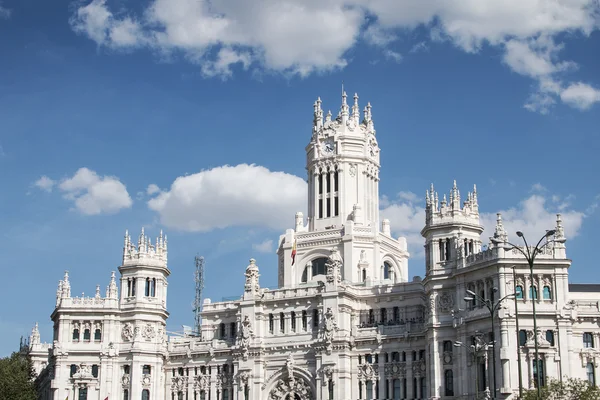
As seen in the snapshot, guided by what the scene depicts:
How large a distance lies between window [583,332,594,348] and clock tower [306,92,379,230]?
34.9 m

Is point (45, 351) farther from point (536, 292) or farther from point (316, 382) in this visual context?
point (536, 292)

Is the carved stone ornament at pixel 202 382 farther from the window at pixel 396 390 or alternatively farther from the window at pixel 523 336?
the window at pixel 523 336

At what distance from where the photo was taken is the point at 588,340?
108 metres

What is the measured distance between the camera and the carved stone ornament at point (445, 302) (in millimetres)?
112438

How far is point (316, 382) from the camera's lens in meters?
120

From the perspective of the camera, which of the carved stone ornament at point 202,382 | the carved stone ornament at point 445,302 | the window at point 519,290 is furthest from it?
the carved stone ornament at point 202,382

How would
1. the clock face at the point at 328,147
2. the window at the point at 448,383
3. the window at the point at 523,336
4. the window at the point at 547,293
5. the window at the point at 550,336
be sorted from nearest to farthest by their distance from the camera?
1. the window at the point at 523,336
2. the window at the point at 550,336
3. the window at the point at 547,293
4. the window at the point at 448,383
5. the clock face at the point at 328,147

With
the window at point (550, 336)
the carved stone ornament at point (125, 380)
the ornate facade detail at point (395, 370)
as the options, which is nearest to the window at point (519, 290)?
the window at point (550, 336)

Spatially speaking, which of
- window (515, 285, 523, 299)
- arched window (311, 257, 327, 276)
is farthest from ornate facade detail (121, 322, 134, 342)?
window (515, 285, 523, 299)

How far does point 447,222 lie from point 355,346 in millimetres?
18631

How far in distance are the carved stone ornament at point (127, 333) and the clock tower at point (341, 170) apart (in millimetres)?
27854

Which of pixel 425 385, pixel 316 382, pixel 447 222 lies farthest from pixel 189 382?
pixel 447 222

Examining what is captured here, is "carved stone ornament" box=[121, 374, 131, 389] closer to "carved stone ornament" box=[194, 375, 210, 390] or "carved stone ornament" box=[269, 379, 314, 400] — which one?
"carved stone ornament" box=[194, 375, 210, 390]

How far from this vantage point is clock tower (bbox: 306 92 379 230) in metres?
136
